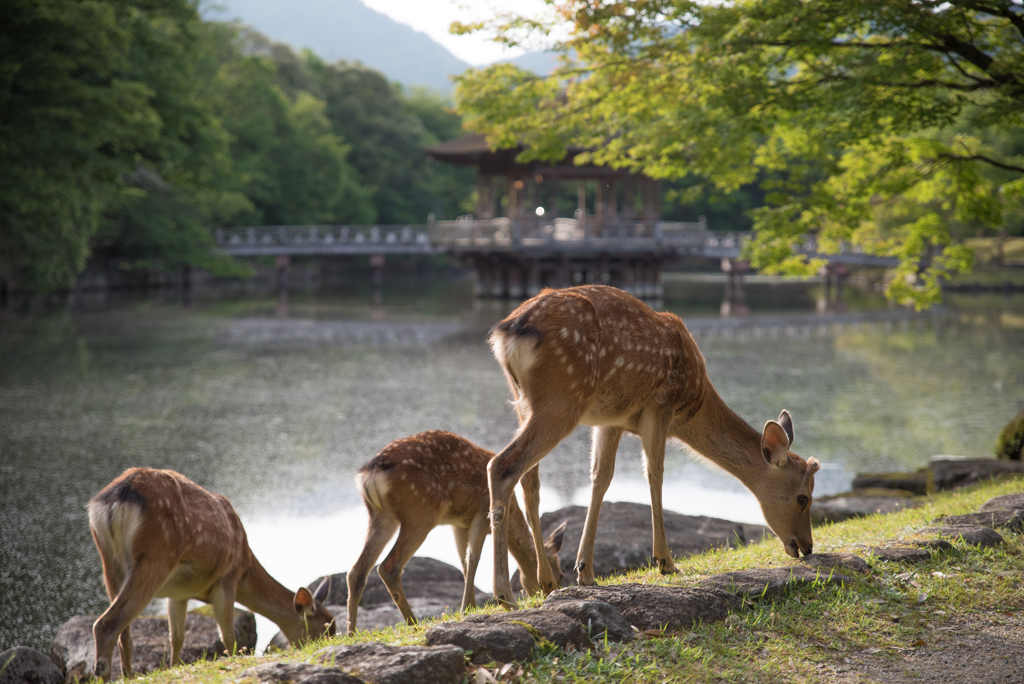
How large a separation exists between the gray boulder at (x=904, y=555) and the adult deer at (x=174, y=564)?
2972mm

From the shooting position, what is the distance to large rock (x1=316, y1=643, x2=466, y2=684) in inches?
108

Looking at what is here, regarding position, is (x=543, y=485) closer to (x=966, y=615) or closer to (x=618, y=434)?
(x=618, y=434)

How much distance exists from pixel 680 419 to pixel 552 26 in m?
6.35

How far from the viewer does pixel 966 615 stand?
3693 millimetres

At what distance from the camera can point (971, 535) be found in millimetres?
4613

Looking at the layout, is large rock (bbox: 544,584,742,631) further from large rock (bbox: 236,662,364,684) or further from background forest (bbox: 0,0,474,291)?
background forest (bbox: 0,0,474,291)

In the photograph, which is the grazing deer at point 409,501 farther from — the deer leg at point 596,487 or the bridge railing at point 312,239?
the bridge railing at point 312,239

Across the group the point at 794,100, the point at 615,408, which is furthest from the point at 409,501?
A: the point at 794,100

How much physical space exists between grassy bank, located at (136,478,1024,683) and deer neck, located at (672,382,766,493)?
22.9 inches

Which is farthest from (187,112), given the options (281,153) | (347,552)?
(281,153)

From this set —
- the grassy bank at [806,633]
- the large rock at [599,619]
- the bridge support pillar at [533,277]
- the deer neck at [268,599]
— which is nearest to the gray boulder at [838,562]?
the grassy bank at [806,633]

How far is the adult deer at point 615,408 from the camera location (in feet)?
13.4

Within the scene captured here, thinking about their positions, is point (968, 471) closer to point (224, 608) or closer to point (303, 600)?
point (303, 600)

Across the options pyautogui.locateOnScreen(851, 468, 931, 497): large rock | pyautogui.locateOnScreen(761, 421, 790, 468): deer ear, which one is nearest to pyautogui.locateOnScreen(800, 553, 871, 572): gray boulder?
pyautogui.locateOnScreen(761, 421, 790, 468): deer ear
